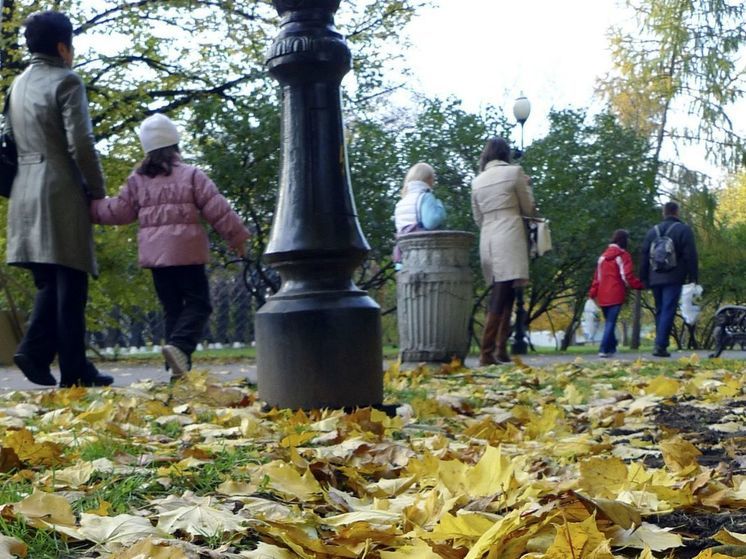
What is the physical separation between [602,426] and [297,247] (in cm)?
153

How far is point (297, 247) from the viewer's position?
4246 mm

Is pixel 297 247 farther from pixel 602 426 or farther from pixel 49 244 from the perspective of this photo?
pixel 49 244

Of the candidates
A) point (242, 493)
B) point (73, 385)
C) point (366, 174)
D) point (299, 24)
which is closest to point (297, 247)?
point (299, 24)

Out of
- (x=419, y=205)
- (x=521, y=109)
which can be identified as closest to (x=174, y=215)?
(x=419, y=205)

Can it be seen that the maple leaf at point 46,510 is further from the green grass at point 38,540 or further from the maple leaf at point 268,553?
the maple leaf at point 268,553

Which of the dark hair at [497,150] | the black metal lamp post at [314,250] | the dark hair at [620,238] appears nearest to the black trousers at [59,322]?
the black metal lamp post at [314,250]

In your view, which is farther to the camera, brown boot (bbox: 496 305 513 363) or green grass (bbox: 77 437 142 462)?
brown boot (bbox: 496 305 513 363)

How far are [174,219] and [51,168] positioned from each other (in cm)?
83

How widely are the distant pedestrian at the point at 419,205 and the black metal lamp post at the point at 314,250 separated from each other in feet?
15.0

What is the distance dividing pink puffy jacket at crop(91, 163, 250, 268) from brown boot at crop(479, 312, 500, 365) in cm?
331

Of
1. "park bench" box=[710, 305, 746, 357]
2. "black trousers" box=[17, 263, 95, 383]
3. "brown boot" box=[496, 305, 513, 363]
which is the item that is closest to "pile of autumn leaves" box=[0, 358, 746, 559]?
"black trousers" box=[17, 263, 95, 383]

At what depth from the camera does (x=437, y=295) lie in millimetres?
8961

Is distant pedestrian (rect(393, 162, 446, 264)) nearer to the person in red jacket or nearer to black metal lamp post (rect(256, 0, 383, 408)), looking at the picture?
the person in red jacket

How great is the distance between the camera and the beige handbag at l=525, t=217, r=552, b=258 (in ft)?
29.1
